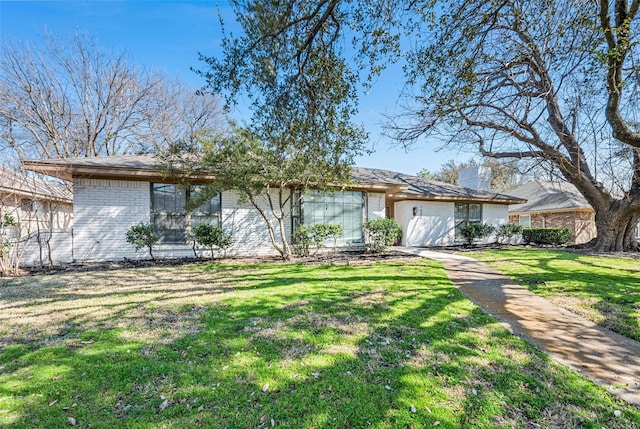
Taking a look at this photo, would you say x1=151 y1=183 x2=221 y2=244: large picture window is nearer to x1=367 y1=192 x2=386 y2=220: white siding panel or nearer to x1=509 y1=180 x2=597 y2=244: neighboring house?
x1=367 y1=192 x2=386 y2=220: white siding panel

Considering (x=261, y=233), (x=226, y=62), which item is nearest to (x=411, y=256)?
(x=261, y=233)

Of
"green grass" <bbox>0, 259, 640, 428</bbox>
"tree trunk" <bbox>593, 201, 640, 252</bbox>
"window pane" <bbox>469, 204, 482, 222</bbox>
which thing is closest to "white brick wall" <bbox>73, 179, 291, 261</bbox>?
"green grass" <bbox>0, 259, 640, 428</bbox>

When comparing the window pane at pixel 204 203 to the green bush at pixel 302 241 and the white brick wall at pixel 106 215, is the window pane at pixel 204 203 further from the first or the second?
the green bush at pixel 302 241

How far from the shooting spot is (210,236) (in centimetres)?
964

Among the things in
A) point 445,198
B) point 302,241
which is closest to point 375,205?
point 302,241

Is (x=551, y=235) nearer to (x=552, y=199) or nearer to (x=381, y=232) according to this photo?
(x=552, y=199)

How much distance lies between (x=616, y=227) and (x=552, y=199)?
28.7ft

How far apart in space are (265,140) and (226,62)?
2.06 meters

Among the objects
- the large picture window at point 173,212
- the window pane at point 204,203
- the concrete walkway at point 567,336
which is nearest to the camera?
the concrete walkway at point 567,336

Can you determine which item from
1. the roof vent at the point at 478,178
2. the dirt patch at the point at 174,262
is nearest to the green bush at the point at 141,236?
the dirt patch at the point at 174,262

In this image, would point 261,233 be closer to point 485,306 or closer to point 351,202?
point 351,202

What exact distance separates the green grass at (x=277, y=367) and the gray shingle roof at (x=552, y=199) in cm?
1809

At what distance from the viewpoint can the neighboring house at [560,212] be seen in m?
18.6

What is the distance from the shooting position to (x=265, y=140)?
7402 millimetres
